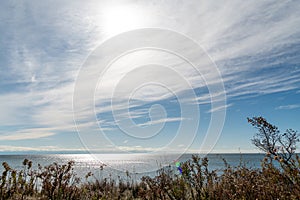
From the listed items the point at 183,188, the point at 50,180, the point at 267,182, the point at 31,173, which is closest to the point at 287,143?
the point at 267,182

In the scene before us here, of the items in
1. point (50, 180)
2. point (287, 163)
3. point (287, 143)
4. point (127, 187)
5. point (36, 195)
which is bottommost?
point (127, 187)

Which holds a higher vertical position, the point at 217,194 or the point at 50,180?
the point at 50,180

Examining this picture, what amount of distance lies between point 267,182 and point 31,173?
5.88 meters

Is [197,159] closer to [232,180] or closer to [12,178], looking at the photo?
[232,180]

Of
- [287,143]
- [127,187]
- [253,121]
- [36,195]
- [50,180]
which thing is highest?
[253,121]

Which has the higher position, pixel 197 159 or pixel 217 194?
pixel 197 159

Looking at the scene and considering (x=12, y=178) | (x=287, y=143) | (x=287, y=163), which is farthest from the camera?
(x=12, y=178)

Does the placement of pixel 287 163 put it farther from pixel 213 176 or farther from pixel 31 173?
pixel 31 173

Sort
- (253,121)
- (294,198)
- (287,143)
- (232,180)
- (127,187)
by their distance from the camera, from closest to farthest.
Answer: (294,198) → (287,143) → (253,121) → (232,180) → (127,187)

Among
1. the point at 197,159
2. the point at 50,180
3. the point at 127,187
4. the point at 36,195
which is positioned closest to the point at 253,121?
the point at 197,159

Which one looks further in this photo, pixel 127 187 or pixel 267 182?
pixel 127 187

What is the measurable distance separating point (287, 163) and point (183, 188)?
2.65 meters

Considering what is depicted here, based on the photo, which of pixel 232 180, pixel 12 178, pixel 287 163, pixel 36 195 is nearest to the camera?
pixel 287 163

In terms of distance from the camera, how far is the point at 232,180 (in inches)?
235
